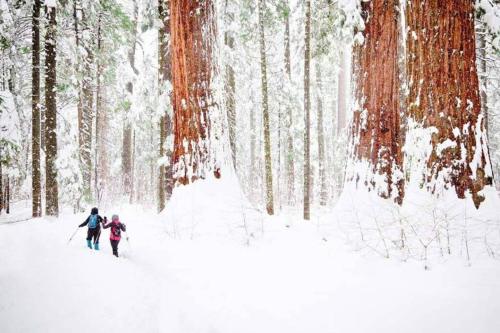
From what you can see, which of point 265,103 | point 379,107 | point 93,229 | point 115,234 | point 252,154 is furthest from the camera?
point 252,154

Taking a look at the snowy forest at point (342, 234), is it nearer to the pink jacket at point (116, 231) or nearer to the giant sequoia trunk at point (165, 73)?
the pink jacket at point (116, 231)

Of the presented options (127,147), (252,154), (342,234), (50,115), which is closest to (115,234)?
(342,234)

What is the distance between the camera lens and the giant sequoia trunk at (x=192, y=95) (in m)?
5.58

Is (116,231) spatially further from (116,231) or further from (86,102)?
(86,102)

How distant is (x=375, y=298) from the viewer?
282cm

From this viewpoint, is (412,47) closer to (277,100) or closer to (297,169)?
(277,100)

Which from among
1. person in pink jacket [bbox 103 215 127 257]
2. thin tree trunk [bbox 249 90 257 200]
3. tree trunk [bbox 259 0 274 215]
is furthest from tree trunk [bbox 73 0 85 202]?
thin tree trunk [bbox 249 90 257 200]

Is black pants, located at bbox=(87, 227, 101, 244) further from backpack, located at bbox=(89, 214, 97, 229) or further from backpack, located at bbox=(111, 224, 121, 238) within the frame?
backpack, located at bbox=(111, 224, 121, 238)

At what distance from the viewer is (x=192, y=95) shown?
18.3 ft

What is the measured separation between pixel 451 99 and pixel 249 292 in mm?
3307

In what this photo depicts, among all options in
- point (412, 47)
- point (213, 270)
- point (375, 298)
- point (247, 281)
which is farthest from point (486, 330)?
point (412, 47)

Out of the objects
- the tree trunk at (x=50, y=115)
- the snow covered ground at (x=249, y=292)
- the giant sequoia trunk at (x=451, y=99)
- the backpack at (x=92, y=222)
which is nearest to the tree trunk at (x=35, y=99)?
the tree trunk at (x=50, y=115)

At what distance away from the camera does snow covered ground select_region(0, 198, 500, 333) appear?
101 inches

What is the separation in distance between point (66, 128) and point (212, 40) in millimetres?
9609
